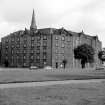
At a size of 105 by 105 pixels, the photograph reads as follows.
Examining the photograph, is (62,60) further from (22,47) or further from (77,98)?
(77,98)

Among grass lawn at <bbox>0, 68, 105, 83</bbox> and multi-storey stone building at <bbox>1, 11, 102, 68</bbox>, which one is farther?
multi-storey stone building at <bbox>1, 11, 102, 68</bbox>

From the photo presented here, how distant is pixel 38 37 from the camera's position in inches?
4432

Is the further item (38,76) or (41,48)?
(41,48)

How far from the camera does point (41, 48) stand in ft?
362

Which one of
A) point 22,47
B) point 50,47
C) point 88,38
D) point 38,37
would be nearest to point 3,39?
point 22,47

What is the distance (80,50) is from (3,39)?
54.1 m

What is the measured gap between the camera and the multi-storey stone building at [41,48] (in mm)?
108750

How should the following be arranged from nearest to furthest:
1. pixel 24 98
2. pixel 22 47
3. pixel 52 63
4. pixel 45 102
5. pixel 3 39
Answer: pixel 45 102 → pixel 24 98 → pixel 52 63 → pixel 22 47 → pixel 3 39

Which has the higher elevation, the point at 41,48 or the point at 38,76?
the point at 41,48

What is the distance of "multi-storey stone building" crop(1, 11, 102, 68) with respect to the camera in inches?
4281

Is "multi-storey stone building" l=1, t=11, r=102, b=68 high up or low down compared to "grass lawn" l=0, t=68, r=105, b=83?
up

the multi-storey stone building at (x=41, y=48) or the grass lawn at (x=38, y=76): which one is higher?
the multi-storey stone building at (x=41, y=48)

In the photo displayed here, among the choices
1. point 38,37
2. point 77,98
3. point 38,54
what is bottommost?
point 77,98

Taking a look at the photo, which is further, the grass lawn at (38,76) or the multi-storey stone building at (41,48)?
the multi-storey stone building at (41,48)
